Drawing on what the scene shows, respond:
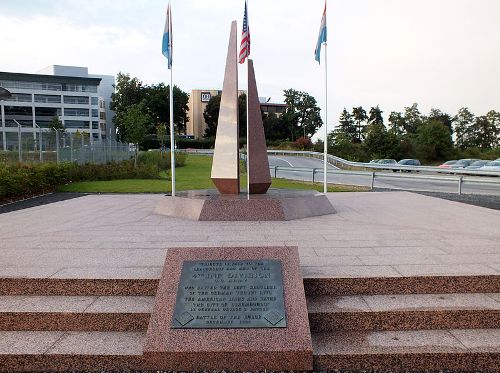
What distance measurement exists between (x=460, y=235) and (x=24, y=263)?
277 inches

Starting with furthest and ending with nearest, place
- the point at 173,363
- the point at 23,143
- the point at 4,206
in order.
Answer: the point at 23,143
the point at 4,206
the point at 173,363

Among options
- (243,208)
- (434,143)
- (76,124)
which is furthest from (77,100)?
(243,208)

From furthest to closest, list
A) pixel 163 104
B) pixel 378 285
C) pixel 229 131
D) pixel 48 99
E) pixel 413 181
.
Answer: pixel 48 99 → pixel 163 104 → pixel 413 181 → pixel 229 131 → pixel 378 285

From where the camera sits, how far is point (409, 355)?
13.6ft

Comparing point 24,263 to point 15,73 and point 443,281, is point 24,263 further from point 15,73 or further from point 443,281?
point 15,73

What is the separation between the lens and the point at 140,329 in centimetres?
461

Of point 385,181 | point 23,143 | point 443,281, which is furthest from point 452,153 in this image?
point 443,281

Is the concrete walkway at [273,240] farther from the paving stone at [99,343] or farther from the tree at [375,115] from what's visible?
the tree at [375,115]

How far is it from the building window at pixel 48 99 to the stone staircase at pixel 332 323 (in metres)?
72.9

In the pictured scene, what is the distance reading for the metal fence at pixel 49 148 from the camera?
1883cm

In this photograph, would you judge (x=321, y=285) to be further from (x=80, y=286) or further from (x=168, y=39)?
(x=168, y=39)

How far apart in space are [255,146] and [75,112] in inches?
2735

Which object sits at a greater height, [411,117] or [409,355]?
[411,117]

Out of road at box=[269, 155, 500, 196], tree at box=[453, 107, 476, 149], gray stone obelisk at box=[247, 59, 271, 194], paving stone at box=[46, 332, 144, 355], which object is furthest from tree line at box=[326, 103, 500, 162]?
paving stone at box=[46, 332, 144, 355]
